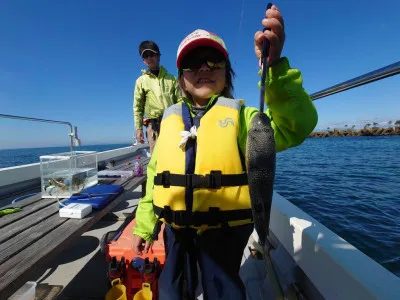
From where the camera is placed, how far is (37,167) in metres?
5.43

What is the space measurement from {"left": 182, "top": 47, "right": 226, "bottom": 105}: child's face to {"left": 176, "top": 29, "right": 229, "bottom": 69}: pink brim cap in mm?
39

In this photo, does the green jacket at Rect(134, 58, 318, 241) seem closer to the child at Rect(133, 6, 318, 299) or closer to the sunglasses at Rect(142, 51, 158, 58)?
the child at Rect(133, 6, 318, 299)

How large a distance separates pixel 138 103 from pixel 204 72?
3.56 m

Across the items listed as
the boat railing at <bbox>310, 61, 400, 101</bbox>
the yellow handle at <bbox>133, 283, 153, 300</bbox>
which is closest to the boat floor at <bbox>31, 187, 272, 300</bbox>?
the yellow handle at <bbox>133, 283, 153, 300</bbox>

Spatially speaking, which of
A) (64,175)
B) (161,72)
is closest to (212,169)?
(64,175)

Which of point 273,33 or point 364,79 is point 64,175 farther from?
point 364,79

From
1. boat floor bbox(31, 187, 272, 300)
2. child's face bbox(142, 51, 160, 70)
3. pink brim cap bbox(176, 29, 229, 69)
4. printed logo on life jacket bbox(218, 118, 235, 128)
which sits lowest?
boat floor bbox(31, 187, 272, 300)

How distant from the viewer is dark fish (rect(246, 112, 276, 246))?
122cm

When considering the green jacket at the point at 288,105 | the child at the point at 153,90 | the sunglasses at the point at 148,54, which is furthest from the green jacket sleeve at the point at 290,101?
the sunglasses at the point at 148,54

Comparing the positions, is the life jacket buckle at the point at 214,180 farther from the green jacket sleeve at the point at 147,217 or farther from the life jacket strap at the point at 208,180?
the green jacket sleeve at the point at 147,217

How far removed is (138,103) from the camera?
520 centimetres

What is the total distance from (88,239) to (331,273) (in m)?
3.67

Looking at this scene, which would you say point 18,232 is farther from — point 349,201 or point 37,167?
point 349,201

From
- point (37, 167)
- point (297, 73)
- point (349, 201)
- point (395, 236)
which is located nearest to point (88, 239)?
point (37, 167)
